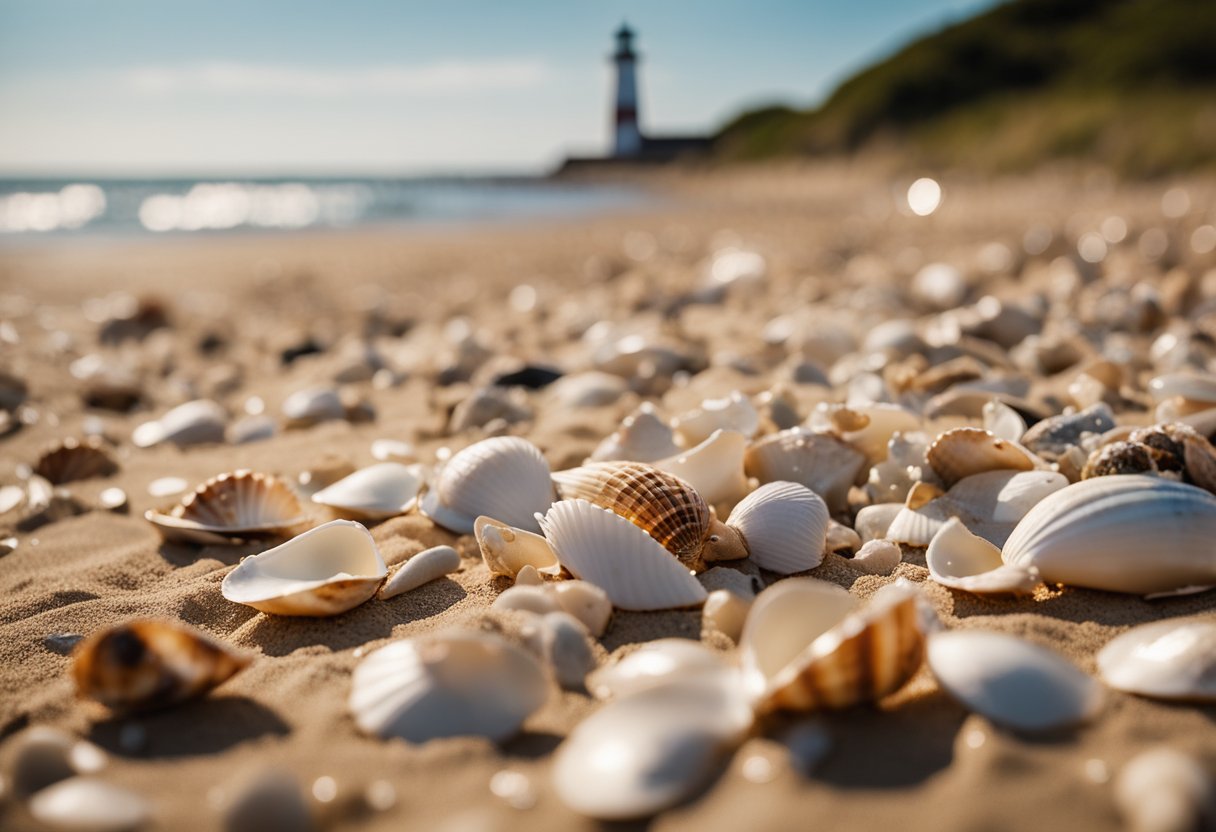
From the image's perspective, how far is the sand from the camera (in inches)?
43.6

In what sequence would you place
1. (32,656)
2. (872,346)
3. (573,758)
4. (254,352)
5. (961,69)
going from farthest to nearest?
(961,69)
(254,352)
(872,346)
(32,656)
(573,758)

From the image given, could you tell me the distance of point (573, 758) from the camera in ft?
3.76

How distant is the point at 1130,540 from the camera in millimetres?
1569

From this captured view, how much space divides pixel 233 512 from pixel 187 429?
3.76 ft

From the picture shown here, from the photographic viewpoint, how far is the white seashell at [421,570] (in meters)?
1.76

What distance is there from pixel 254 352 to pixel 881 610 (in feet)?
14.0

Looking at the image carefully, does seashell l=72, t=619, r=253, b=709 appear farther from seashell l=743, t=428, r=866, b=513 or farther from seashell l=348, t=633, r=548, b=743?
seashell l=743, t=428, r=866, b=513

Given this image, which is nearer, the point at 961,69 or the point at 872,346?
the point at 872,346

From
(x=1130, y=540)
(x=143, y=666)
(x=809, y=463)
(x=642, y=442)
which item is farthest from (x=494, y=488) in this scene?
(x=1130, y=540)

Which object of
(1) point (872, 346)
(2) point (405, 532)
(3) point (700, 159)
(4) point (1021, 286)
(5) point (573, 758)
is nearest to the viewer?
(5) point (573, 758)

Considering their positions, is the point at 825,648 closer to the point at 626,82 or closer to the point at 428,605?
the point at 428,605

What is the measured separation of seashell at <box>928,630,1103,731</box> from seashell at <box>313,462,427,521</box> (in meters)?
1.39

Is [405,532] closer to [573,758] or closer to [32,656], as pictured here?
[32,656]

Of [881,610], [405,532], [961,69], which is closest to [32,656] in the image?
[405,532]
